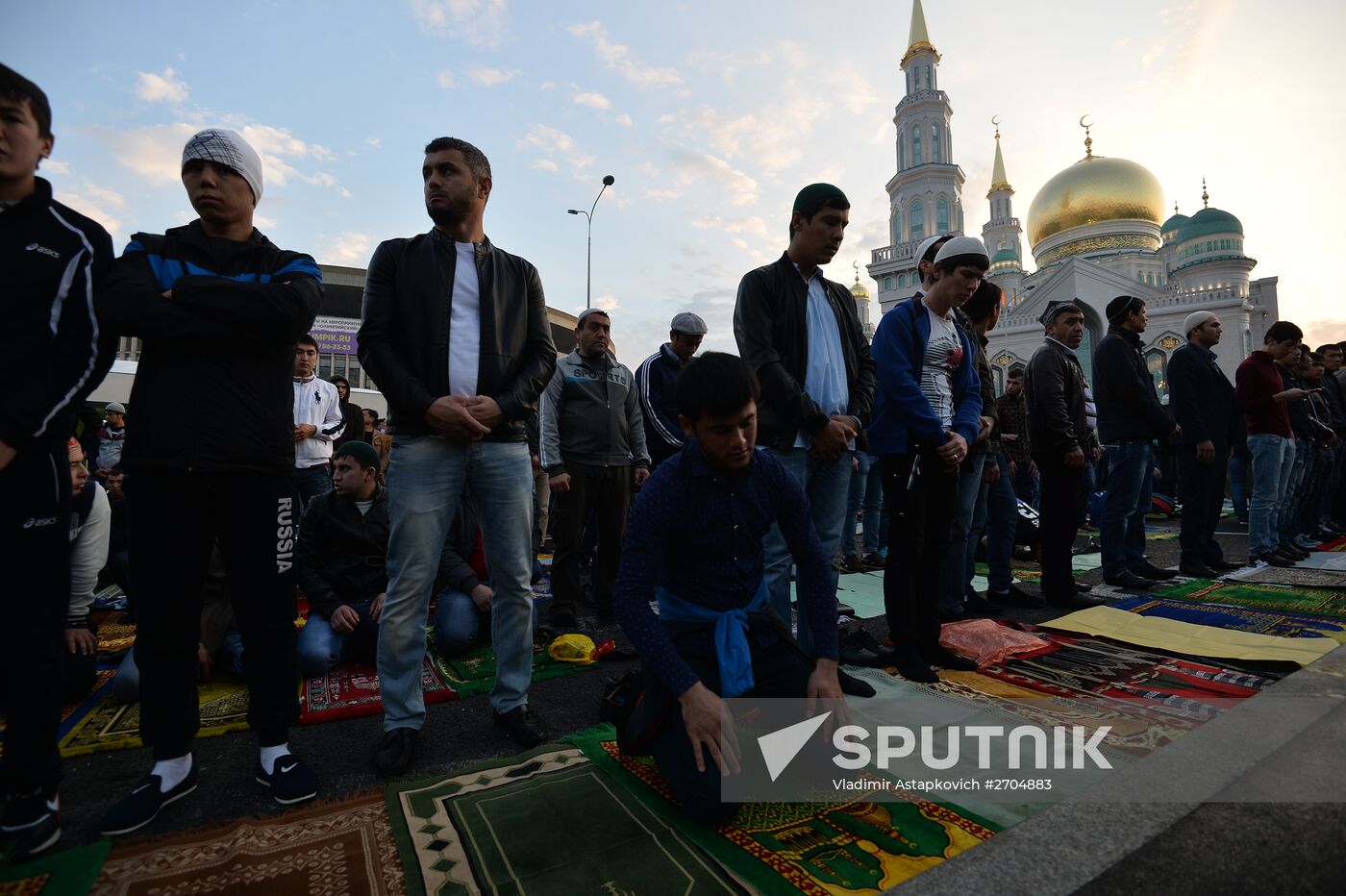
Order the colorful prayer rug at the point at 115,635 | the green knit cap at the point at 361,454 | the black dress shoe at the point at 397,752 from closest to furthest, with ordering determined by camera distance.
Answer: the black dress shoe at the point at 397,752, the green knit cap at the point at 361,454, the colorful prayer rug at the point at 115,635

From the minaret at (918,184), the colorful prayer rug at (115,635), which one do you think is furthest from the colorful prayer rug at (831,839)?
the minaret at (918,184)

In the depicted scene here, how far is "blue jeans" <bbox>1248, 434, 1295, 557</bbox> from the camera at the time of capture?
5891 mm

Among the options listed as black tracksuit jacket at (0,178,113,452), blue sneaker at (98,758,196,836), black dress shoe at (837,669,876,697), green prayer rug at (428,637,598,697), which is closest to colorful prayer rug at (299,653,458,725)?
green prayer rug at (428,637,598,697)

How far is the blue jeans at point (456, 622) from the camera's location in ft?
12.4

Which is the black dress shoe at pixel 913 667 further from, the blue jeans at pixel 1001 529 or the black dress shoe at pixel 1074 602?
the black dress shoe at pixel 1074 602

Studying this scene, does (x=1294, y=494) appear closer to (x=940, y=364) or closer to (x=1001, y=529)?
(x=1001, y=529)

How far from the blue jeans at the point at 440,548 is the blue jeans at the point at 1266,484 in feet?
21.8

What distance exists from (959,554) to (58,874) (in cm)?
433

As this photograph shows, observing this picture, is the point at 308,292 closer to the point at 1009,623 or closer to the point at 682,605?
the point at 682,605

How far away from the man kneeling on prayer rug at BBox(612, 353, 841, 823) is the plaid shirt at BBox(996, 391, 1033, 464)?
5.49 metres

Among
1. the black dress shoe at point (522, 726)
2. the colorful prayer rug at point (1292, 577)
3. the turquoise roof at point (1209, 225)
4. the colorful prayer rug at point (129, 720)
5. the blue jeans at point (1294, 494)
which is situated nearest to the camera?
the black dress shoe at point (522, 726)

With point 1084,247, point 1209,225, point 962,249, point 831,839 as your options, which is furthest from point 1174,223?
point 831,839

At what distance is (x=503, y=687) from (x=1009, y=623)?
306 cm

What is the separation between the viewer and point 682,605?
7.29ft
